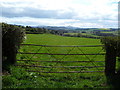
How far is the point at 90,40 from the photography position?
65.2 ft

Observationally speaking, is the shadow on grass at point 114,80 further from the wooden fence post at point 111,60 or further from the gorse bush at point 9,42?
the gorse bush at point 9,42

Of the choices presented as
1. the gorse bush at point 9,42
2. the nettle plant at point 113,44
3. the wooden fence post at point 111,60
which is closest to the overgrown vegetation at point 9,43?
the gorse bush at point 9,42

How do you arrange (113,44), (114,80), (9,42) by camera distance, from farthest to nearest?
1. (9,42)
2. (113,44)
3. (114,80)

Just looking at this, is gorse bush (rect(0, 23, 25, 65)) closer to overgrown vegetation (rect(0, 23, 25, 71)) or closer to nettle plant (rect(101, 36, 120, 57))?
overgrown vegetation (rect(0, 23, 25, 71))

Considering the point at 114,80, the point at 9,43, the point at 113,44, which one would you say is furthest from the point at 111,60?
the point at 9,43

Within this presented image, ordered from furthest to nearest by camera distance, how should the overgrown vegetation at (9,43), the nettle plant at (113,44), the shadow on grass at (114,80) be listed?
the overgrown vegetation at (9,43) < the nettle plant at (113,44) < the shadow on grass at (114,80)

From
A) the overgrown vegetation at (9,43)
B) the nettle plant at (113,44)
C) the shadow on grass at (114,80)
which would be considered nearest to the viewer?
the shadow on grass at (114,80)

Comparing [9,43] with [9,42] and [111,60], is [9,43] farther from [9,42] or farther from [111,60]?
[111,60]

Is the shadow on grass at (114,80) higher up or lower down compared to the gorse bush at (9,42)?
lower down

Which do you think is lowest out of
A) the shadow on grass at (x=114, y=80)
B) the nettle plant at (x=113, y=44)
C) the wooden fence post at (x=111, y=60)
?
the shadow on grass at (x=114, y=80)

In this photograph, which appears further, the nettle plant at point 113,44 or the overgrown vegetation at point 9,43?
the overgrown vegetation at point 9,43

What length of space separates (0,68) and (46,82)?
92.1 inches

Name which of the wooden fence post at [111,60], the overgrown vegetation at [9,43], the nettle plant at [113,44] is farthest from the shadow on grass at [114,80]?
the overgrown vegetation at [9,43]

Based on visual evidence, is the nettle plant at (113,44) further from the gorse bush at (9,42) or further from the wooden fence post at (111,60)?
the gorse bush at (9,42)
